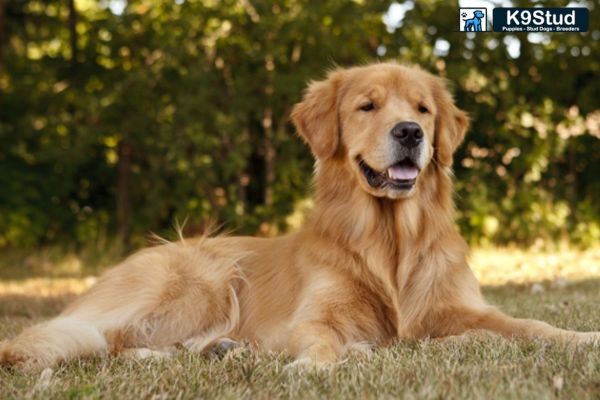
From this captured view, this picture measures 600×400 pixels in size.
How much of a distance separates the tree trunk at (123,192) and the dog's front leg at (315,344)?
7.19m

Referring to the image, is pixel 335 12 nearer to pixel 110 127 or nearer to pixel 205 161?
pixel 205 161

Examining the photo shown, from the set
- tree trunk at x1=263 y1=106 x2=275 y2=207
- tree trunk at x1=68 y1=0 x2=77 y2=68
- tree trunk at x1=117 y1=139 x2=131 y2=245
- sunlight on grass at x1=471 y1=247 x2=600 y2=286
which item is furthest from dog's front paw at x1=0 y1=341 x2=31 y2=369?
tree trunk at x1=68 y1=0 x2=77 y2=68

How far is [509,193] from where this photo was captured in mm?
9477

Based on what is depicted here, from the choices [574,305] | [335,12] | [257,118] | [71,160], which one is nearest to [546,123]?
[335,12]

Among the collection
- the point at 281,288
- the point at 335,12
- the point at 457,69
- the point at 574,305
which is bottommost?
the point at 574,305

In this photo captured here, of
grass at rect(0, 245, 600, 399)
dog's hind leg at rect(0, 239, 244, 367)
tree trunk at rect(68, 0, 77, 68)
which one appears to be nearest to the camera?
grass at rect(0, 245, 600, 399)

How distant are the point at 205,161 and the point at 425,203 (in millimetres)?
5602

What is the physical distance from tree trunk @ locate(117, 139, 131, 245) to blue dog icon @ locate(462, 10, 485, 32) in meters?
4.71

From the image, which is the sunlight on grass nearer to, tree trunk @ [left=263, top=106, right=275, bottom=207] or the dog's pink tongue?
tree trunk @ [left=263, top=106, right=275, bottom=207]

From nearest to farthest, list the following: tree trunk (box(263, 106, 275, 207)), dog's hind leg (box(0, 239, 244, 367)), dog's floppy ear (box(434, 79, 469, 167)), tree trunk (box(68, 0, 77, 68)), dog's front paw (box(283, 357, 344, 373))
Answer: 1. dog's front paw (box(283, 357, 344, 373))
2. dog's hind leg (box(0, 239, 244, 367))
3. dog's floppy ear (box(434, 79, 469, 167))
4. tree trunk (box(263, 106, 275, 207))
5. tree trunk (box(68, 0, 77, 68))

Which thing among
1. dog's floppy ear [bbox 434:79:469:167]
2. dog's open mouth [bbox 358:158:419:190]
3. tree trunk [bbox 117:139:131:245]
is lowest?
tree trunk [bbox 117:139:131:245]

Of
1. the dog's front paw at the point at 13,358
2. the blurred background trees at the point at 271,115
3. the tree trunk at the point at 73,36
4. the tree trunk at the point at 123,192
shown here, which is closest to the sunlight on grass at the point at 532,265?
the blurred background trees at the point at 271,115

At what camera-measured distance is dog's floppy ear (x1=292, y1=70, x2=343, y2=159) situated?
3930mm

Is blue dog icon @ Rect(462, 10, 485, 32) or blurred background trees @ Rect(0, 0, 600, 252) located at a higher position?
blue dog icon @ Rect(462, 10, 485, 32)
